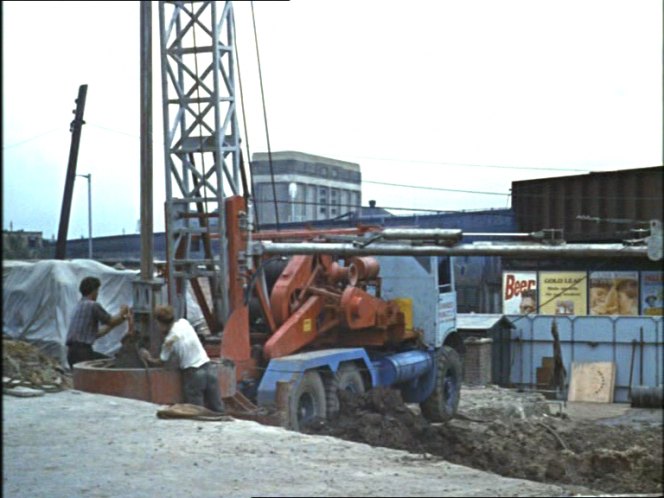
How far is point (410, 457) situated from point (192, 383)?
8.04 feet

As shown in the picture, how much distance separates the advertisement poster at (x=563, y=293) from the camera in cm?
996

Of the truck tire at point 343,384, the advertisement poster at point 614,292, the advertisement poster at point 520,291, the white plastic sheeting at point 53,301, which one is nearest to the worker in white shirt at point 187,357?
the truck tire at point 343,384

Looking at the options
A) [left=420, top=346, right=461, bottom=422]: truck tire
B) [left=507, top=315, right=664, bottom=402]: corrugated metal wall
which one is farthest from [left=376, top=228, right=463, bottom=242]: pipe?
[left=507, top=315, right=664, bottom=402]: corrugated metal wall

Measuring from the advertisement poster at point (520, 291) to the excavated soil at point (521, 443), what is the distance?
1.52 metres

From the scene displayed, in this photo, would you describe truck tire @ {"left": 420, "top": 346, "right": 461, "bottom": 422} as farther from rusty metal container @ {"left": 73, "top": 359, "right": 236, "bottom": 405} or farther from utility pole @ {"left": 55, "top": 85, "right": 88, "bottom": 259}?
utility pole @ {"left": 55, "top": 85, "right": 88, "bottom": 259}

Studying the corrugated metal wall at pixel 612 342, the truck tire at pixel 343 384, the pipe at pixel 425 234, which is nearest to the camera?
the pipe at pixel 425 234

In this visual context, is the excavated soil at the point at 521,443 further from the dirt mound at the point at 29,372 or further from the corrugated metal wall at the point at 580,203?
the corrugated metal wall at the point at 580,203

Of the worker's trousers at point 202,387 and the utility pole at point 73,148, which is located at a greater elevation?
the utility pole at point 73,148

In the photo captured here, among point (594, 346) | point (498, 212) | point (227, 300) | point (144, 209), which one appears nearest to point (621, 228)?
point (498, 212)

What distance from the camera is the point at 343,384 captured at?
10633mm

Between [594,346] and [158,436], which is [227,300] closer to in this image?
[158,436]

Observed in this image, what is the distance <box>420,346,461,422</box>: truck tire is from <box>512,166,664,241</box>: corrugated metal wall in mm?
5368

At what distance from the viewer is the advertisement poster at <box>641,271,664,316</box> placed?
9828 mm

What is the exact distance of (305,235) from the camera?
10180mm
